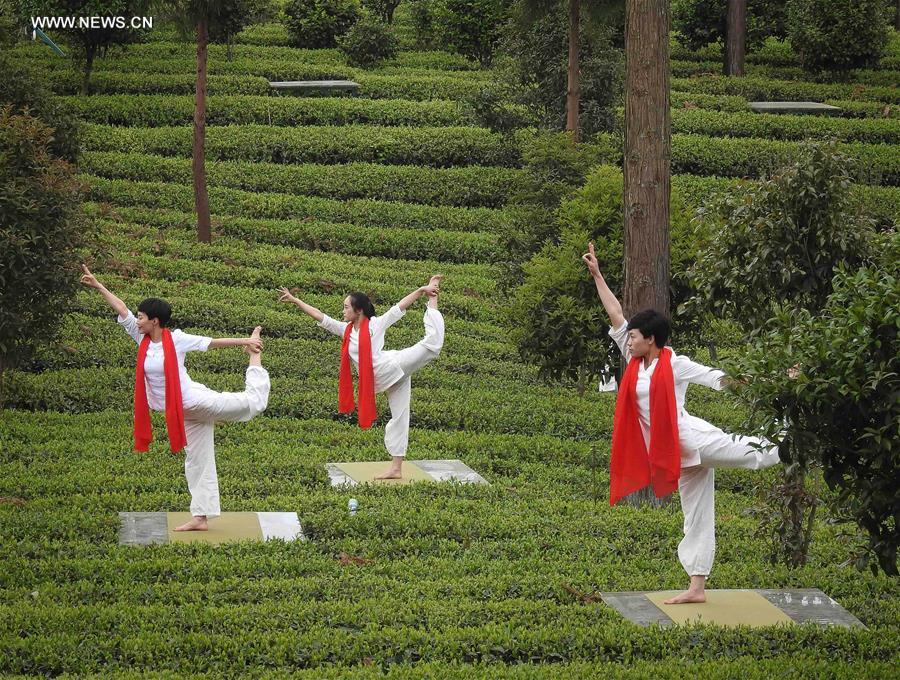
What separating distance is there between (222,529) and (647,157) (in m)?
4.47

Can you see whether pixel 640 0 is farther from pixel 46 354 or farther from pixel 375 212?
pixel 375 212

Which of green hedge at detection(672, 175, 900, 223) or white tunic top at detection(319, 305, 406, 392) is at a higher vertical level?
green hedge at detection(672, 175, 900, 223)

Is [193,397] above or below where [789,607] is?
above

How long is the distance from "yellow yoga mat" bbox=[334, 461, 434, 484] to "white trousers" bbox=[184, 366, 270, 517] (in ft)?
5.80

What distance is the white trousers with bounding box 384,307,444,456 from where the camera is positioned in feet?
32.4

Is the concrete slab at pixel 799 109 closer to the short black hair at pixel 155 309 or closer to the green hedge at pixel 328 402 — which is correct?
the green hedge at pixel 328 402

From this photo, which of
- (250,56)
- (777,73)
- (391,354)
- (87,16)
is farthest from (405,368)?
(777,73)

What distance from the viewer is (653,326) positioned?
684 centimetres

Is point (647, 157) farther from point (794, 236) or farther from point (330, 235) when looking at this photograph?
point (330, 235)

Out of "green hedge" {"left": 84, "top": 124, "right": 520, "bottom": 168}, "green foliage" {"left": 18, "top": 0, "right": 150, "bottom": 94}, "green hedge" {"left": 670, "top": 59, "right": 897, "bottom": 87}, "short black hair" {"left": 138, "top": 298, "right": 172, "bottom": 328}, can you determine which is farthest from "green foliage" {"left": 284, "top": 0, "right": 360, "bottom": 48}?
"short black hair" {"left": 138, "top": 298, "right": 172, "bottom": 328}

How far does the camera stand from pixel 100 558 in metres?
7.24

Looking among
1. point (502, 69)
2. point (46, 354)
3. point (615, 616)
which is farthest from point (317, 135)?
point (615, 616)

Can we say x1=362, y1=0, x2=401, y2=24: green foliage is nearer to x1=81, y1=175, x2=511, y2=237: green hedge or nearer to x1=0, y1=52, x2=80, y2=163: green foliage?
x1=81, y1=175, x2=511, y2=237: green hedge

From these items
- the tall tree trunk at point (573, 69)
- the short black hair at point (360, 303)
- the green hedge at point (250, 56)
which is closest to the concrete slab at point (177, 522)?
the short black hair at point (360, 303)
